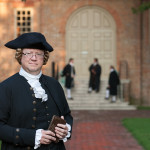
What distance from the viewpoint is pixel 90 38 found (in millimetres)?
19688

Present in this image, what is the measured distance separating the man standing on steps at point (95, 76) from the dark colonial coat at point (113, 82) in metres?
0.66

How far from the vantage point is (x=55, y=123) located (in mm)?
3355

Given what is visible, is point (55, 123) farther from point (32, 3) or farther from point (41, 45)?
point (32, 3)

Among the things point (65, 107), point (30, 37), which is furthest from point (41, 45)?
point (65, 107)

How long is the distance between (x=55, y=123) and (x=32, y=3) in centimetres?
1657

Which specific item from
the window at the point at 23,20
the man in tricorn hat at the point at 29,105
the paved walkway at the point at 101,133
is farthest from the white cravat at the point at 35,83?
the window at the point at 23,20

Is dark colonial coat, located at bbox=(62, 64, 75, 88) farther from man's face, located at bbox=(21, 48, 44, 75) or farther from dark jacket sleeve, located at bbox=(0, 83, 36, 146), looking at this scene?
dark jacket sleeve, located at bbox=(0, 83, 36, 146)

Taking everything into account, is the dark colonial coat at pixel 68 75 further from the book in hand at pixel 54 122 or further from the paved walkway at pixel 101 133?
the book in hand at pixel 54 122

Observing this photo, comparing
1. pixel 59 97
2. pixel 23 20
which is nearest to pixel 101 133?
pixel 59 97

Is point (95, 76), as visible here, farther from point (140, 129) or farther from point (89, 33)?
point (140, 129)

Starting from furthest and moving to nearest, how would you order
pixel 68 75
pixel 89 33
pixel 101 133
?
pixel 89 33
pixel 68 75
pixel 101 133

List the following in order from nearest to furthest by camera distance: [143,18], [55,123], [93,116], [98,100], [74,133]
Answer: [55,123], [74,133], [93,116], [98,100], [143,18]

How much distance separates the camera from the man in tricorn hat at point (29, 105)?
10.8 ft

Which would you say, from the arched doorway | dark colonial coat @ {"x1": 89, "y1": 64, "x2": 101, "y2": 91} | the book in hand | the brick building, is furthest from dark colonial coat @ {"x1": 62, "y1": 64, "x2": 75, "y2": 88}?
the book in hand
